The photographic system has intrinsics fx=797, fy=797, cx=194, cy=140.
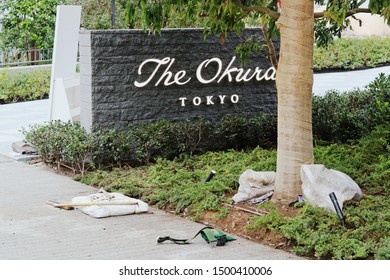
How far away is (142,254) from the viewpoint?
815cm

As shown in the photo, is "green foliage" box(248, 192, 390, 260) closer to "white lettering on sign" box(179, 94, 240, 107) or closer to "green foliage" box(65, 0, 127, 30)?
"white lettering on sign" box(179, 94, 240, 107)

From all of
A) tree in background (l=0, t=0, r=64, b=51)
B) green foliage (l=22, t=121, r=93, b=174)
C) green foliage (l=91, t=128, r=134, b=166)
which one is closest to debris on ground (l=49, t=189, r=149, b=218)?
green foliage (l=22, t=121, r=93, b=174)

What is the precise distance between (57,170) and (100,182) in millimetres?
1513

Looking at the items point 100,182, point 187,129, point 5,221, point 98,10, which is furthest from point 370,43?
point 5,221

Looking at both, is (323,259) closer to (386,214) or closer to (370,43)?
(386,214)

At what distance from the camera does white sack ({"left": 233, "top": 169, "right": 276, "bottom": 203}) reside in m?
9.90

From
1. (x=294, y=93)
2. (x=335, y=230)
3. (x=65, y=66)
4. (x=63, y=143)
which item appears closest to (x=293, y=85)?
(x=294, y=93)

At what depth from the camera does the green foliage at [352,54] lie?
28861 mm

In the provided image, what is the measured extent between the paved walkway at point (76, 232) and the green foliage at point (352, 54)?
720 inches

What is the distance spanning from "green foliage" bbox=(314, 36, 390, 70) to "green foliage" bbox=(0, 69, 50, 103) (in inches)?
407

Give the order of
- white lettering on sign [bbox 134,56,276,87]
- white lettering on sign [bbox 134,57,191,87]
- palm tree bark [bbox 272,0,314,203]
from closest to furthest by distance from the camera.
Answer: palm tree bark [bbox 272,0,314,203] < white lettering on sign [bbox 134,57,191,87] < white lettering on sign [bbox 134,56,276,87]

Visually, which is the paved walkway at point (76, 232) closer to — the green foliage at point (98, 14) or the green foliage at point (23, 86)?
the green foliage at point (23, 86)

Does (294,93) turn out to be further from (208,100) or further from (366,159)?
(208,100)

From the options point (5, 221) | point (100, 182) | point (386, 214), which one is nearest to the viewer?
point (386, 214)
